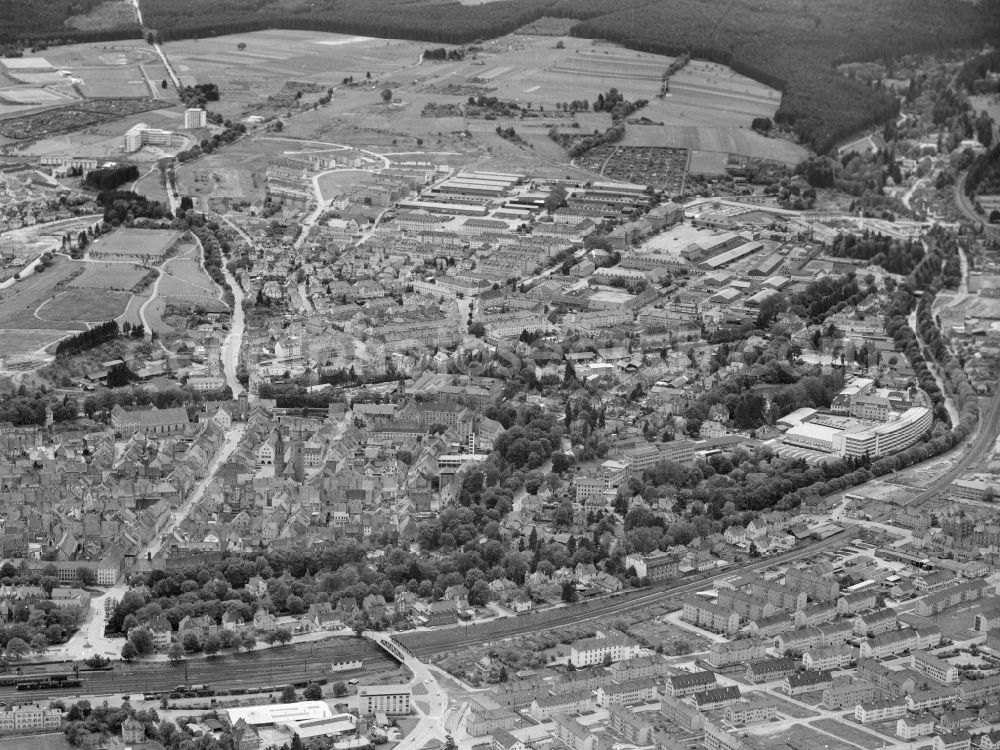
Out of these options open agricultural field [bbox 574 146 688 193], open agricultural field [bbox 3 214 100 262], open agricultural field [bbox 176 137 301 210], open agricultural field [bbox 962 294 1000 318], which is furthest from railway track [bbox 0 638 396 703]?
open agricultural field [bbox 574 146 688 193]

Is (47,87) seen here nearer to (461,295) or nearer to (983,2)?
(461,295)

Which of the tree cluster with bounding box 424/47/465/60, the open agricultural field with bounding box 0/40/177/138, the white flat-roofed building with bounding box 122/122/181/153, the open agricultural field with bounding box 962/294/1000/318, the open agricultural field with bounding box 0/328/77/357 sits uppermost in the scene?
the tree cluster with bounding box 424/47/465/60

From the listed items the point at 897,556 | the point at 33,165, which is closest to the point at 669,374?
the point at 897,556

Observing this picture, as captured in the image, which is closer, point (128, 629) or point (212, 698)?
point (212, 698)

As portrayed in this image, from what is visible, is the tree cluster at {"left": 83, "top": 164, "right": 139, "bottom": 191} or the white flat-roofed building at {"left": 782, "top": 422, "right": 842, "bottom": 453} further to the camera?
the tree cluster at {"left": 83, "top": 164, "right": 139, "bottom": 191}

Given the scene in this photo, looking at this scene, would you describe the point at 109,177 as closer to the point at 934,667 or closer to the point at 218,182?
the point at 218,182

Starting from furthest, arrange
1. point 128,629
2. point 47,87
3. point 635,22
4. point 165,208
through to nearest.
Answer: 1. point 635,22
2. point 47,87
3. point 165,208
4. point 128,629

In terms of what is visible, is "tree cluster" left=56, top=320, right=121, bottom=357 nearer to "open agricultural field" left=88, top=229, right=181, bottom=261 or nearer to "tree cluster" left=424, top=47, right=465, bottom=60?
"open agricultural field" left=88, top=229, right=181, bottom=261
